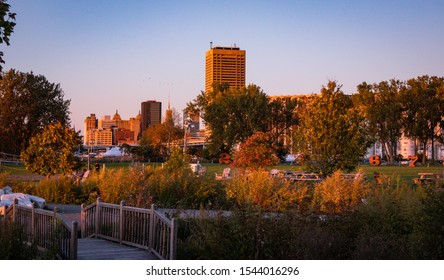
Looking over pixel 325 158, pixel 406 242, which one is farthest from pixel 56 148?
pixel 406 242

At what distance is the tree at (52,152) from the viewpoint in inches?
1102

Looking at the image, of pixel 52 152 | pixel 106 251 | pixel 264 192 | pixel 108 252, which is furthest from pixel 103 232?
pixel 52 152

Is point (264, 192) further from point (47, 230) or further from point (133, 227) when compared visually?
point (47, 230)

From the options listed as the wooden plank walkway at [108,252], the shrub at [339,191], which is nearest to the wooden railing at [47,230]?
the wooden plank walkway at [108,252]

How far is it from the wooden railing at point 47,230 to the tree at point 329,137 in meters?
14.6

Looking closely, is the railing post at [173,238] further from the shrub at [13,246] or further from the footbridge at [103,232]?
the shrub at [13,246]

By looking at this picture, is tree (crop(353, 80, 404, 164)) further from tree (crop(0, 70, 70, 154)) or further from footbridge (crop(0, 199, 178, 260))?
footbridge (crop(0, 199, 178, 260))

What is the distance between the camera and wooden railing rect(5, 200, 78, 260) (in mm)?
10876

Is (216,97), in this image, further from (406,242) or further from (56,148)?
(406,242)

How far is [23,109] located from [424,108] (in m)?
45.3

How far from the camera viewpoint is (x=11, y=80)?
213 feet

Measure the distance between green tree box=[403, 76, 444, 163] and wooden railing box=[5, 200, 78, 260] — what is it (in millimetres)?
65600

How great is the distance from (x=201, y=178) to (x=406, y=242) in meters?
11.2

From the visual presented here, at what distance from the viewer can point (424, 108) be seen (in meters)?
76.1
